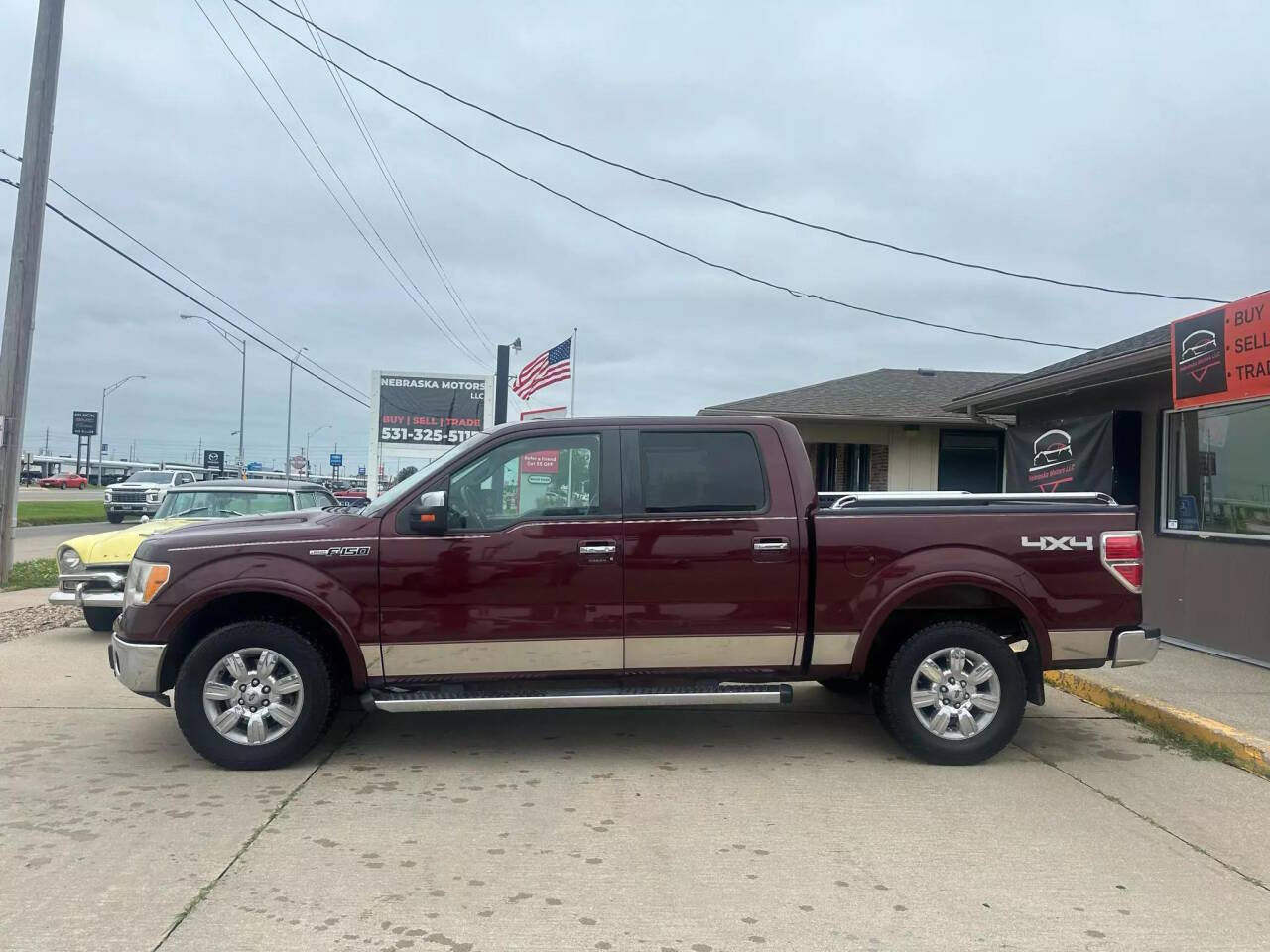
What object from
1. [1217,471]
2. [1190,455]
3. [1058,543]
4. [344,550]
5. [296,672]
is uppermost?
[1190,455]

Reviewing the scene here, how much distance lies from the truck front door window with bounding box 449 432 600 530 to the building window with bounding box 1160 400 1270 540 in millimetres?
6327

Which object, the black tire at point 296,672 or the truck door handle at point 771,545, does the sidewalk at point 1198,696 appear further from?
the black tire at point 296,672

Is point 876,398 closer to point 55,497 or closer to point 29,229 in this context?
point 29,229

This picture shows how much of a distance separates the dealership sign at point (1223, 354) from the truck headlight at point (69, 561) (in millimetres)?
9980

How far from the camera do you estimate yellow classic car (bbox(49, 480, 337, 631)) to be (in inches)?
342

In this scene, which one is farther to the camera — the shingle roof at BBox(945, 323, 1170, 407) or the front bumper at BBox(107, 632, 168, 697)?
the shingle roof at BBox(945, 323, 1170, 407)

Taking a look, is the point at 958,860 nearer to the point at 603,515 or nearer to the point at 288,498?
the point at 603,515

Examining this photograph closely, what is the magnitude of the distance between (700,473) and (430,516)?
158 cm

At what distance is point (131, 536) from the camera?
8922mm

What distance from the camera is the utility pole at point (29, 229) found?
41.2 feet

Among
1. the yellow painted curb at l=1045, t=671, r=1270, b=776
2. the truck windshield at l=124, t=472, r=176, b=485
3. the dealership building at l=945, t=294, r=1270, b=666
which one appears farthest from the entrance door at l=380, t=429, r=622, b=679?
the truck windshield at l=124, t=472, r=176, b=485

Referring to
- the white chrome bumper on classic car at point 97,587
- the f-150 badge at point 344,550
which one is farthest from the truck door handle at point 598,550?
the white chrome bumper on classic car at point 97,587

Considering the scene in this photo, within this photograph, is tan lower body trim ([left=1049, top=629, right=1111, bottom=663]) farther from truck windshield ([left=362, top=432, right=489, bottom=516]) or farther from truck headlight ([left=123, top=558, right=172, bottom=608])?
truck headlight ([left=123, top=558, right=172, bottom=608])

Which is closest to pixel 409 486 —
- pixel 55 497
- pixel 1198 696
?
pixel 1198 696
